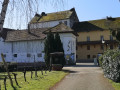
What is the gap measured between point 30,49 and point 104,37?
25030 mm

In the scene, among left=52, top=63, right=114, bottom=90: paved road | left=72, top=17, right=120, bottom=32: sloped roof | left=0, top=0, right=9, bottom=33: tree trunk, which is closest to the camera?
left=0, top=0, right=9, bottom=33: tree trunk

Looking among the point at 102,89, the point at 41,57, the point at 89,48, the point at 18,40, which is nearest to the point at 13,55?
the point at 18,40

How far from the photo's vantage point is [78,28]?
61438 mm

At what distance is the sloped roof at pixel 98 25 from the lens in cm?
5666

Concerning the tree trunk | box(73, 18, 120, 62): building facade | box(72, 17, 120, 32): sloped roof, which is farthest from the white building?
the tree trunk

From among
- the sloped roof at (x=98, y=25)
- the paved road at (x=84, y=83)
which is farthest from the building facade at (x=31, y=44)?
the paved road at (x=84, y=83)

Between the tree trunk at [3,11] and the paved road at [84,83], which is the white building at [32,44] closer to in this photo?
the paved road at [84,83]

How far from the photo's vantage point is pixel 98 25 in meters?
59.1

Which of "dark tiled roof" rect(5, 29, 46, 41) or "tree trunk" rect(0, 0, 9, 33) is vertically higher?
"dark tiled roof" rect(5, 29, 46, 41)

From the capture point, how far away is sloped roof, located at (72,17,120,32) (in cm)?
5666

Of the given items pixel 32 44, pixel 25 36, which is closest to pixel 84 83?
pixel 32 44

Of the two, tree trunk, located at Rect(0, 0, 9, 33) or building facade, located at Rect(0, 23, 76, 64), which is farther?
building facade, located at Rect(0, 23, 76, 64)

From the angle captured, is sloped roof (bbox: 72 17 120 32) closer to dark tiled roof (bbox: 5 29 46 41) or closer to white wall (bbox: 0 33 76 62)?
white wall (bbox: 0 33 76 62)

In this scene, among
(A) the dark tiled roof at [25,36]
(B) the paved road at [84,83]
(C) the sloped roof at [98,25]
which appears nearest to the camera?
(B) the paved road at [84,83]
